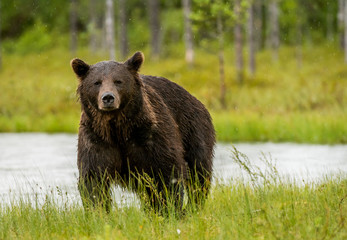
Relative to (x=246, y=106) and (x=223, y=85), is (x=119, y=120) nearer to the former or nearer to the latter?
(x=246, y=106)

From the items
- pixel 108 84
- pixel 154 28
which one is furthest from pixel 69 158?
pixel 154 28

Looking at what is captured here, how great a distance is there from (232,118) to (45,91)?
7.90 metres

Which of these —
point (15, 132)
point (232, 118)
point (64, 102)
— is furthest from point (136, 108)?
point (64, 102)

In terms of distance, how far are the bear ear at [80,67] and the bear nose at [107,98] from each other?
652 millimetres

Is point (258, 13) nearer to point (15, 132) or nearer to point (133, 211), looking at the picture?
point (15, 132)

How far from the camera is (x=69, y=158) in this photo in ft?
39.9

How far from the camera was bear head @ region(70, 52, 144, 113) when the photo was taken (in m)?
5.02

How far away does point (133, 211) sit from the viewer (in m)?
5.15

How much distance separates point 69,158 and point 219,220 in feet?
25.6

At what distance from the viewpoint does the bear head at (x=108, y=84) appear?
16.5 ft

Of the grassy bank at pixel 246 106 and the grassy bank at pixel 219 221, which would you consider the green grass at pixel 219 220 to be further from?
the grassy bank at pixel 246 106

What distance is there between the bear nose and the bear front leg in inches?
33.0

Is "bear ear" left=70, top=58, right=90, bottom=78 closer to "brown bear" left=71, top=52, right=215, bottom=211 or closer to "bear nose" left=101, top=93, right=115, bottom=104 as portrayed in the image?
"brown bear" left=71, top=52, right=215, bottom=211

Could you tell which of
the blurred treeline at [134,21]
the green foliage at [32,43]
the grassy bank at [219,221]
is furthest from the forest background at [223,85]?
the grassy bank at [219,221]
